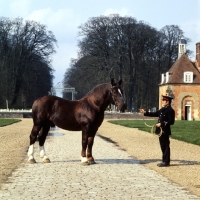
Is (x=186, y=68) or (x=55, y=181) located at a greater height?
(x=186, y=68)

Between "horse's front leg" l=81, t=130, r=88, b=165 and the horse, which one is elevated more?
the horse

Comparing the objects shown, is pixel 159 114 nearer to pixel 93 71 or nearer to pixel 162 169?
pixel 162 169

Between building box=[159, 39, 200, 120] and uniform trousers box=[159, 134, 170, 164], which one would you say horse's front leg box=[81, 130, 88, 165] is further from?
building box=[159, 39, 200, 120]

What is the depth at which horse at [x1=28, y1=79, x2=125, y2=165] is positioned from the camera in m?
10.4

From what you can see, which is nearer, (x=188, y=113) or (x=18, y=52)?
(x=188, y=113)

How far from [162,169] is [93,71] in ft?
155

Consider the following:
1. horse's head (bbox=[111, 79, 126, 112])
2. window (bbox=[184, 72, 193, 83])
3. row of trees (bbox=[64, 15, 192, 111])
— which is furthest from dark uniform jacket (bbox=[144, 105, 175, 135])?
row of trees (bbox=[64, 15, 192, 111])

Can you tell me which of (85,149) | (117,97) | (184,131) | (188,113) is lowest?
(184,131)

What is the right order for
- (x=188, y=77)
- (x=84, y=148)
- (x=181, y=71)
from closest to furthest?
(x=84, y=148)
(x=188, y=77)
(x=181, y=71)

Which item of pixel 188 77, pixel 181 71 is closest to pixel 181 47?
pixel 181 71

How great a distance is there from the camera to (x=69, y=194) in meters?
6.84

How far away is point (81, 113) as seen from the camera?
10.5m

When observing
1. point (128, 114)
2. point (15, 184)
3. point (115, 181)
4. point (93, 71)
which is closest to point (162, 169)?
point (115, 181)

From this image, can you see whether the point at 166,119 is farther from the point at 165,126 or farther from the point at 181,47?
the point at 181,47
